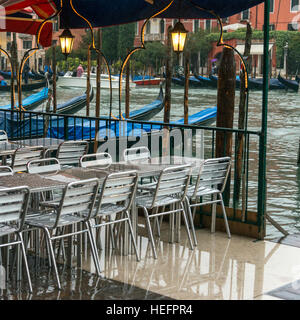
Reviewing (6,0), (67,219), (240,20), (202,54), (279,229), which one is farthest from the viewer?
(202,54)

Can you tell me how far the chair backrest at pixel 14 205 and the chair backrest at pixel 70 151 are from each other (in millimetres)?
2960

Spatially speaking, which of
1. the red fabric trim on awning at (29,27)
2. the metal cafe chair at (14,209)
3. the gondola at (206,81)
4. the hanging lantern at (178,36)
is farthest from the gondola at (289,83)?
the metal cafe chair at (14,209)

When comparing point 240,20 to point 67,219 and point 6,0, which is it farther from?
point 67,219

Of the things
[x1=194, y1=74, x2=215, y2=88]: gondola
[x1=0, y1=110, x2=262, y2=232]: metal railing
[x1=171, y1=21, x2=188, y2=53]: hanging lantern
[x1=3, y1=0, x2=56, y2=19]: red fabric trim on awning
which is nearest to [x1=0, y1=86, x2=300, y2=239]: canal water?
[x1=0, y1=110, x2=262, y2=232]: metal railing

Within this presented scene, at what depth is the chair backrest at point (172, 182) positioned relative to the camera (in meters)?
5.98

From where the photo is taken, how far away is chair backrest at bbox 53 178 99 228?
5.17 meters

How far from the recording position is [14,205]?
16.1ft

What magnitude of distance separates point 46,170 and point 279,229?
7.95 ft

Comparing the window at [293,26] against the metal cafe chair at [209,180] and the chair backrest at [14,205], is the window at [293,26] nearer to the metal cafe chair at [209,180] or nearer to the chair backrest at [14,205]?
the metal cafe chair at [209,180]

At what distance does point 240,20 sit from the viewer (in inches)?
429

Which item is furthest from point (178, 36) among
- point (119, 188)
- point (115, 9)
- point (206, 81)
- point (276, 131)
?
point (206, 81)

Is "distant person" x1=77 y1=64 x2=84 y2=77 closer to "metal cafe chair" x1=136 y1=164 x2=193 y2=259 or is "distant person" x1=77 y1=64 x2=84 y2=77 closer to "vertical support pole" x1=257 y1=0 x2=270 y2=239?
"vertical support pole" x1=257 y1=0 x2=270 y2=239

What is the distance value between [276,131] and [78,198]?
27.5 m
